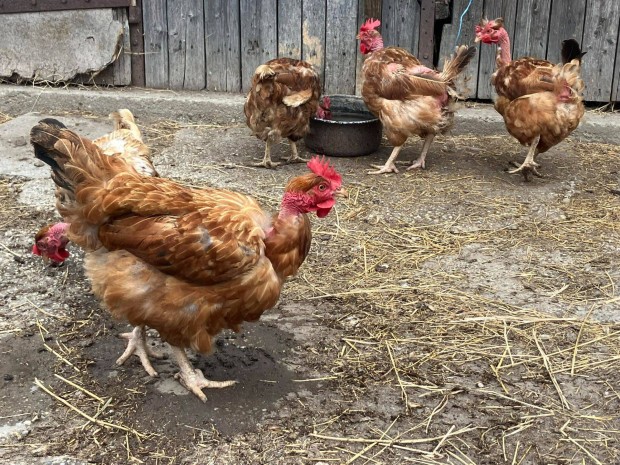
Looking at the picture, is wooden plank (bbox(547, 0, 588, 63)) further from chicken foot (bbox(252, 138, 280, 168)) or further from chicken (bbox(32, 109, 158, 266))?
chicken (bbox(32, 109, 158, 266))

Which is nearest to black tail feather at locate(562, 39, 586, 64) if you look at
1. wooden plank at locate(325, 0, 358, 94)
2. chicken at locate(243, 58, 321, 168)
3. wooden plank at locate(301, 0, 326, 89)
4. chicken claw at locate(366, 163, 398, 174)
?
chicken claw at locate(366, 163, 398, 174)

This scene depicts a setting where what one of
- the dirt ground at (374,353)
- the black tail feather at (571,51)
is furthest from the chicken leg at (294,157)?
the black tail feather at (571,51)

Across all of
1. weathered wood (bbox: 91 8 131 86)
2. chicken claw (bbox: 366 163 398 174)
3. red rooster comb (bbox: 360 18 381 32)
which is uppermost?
red rooster comb (bbox: 360 18 381 32)

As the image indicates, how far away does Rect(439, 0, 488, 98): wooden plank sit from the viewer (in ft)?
Answer: 26.0

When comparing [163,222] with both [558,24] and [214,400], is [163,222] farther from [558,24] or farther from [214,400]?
[558,24]

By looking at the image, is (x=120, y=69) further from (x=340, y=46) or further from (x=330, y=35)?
(x=340, y=46)

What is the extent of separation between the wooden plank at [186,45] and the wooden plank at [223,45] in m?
0.09

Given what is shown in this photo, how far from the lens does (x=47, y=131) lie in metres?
3.41

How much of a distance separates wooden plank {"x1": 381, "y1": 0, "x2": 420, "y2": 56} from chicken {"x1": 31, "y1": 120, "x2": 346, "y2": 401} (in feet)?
16.6

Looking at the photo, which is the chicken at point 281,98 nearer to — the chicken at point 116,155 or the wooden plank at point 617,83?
the chicken at point 116,155

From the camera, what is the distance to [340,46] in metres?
8.14

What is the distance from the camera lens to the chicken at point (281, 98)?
21.7 ft

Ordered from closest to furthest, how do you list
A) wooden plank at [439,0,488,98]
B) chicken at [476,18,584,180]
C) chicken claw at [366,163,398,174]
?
chicken at [476,18,584,180]
chicken claw at [366,163,398,174]
wooden plank at [439,0,488,98]

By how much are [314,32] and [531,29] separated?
8.04 ft
